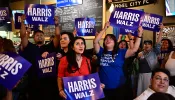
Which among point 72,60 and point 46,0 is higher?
point 46,0

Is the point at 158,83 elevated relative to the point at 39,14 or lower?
lower

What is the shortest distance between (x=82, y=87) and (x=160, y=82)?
2.53 ft

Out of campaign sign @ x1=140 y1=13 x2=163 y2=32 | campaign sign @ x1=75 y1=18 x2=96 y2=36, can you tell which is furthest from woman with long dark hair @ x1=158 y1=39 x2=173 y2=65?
campaign sign @ x1=75 y1=18 x2=96 y2=36

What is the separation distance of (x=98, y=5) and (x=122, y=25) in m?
2.50

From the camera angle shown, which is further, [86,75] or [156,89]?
[86,75]

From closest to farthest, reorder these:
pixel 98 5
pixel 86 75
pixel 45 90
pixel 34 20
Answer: pixel 86 75 < pixel 45 90 < pixel 34 20 < pixel 98 5

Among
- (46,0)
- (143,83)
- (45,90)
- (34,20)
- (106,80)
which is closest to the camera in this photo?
(106,80)

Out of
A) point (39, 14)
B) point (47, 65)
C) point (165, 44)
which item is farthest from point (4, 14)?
point (165, 44)

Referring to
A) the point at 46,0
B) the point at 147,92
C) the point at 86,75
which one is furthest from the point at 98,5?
the point at 147,92

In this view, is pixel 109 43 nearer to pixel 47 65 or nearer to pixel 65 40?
pixel 65 40

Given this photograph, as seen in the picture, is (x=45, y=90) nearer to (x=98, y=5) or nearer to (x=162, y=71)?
(x=162, y=71)

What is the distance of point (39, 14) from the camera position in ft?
13.0

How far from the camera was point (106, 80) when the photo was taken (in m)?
3.12

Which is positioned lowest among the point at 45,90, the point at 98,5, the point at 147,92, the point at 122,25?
the point at 45,90
